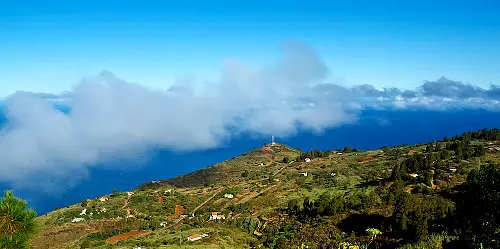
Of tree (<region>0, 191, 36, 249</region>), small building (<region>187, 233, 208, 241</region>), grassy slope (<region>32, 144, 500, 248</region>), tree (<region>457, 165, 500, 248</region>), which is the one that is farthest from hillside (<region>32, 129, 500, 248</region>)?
tree (<region>0, 191, 36, 249</region>)

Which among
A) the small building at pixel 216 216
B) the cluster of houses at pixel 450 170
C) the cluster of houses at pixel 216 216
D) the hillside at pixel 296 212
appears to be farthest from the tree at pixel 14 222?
the cluster of houses at pixel 450 170

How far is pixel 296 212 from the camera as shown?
3694 centimetres

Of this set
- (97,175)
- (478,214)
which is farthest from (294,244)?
(97,175)

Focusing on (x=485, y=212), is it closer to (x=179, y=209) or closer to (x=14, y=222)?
(x=14, y=222)

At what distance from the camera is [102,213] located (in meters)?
46.9

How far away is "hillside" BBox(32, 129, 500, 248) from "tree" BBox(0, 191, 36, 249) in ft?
62.5

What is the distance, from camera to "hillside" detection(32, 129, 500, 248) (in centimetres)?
2589

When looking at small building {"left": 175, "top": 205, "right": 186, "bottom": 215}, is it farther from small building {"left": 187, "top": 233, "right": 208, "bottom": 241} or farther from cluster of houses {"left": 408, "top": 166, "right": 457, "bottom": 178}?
cluster of houses {"left": 408, "top": 166, "right": 457, "bottom": 178}

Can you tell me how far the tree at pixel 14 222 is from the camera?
22.9 feet

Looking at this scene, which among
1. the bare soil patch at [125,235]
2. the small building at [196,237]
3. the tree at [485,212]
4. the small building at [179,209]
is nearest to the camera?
the tree at [485,212]

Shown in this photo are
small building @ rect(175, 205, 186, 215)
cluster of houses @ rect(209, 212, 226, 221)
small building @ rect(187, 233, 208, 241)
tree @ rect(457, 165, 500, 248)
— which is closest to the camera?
tree @ rect(457, 165, 500, 248)

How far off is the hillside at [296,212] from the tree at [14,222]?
19045 mm

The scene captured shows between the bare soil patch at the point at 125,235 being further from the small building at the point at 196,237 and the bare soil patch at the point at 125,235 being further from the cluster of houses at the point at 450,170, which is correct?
the cluster of houses at the point at 450,170

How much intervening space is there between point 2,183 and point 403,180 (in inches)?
8196
